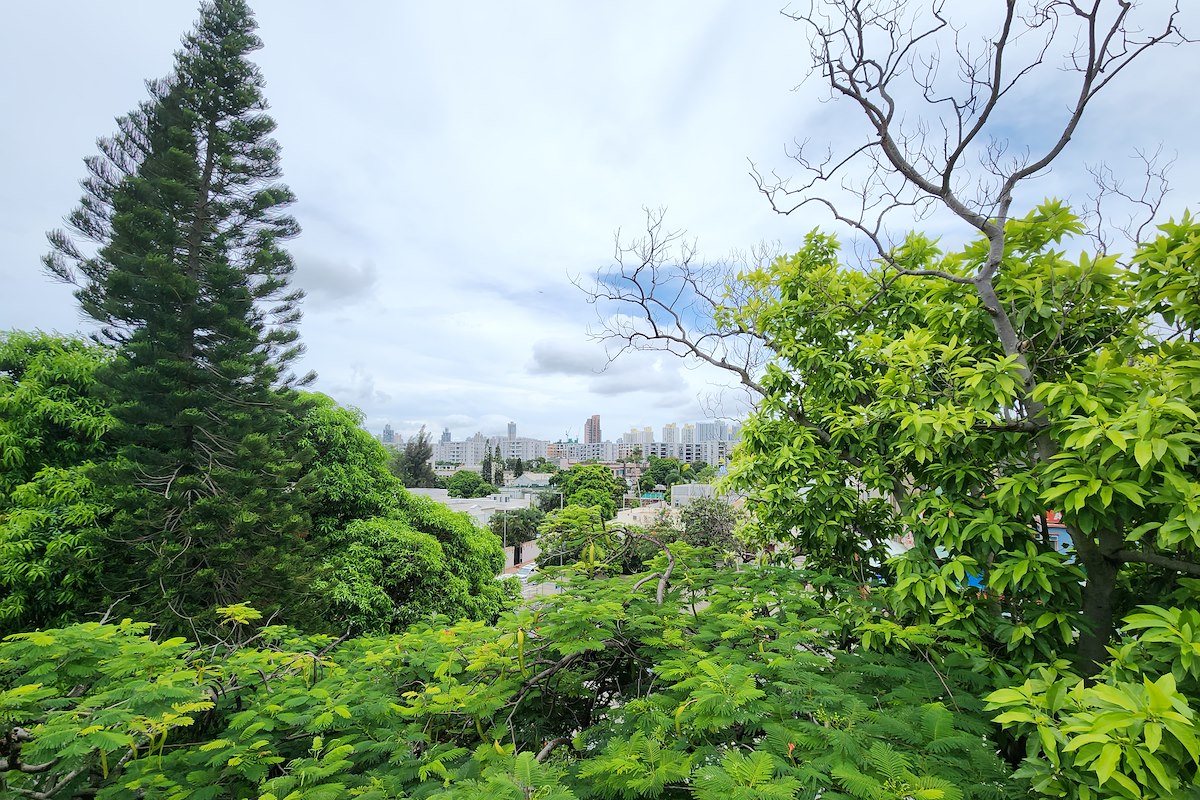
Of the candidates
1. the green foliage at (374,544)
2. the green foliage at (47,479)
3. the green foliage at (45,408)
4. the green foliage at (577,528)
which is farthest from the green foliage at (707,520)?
the green foliage at (45,408)

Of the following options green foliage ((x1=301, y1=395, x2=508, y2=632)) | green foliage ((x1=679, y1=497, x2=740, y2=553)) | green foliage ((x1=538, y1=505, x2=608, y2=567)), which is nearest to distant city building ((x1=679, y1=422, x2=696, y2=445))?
green foliage ((x1=679, y1=497, x2=740, y2=553))

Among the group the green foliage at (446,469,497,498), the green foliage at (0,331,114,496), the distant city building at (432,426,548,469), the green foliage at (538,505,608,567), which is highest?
the distant city building at (432,426,548,469)

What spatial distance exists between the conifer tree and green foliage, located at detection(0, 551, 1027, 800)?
4196 millimetres

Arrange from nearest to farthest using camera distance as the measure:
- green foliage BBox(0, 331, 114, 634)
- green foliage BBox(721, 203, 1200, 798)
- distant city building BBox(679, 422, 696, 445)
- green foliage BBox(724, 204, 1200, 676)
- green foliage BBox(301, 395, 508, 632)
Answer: green foliage BBox(721, 203, 1200, 798), green foliage BBox(724, 204, 1200, 676), green foliage BBox(0, 331, 114, 634), green foliage BBox(301, 395, 508, 632), distant city building BBox(679, 422, 696, 445)

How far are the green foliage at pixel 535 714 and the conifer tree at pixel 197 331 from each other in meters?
4.20

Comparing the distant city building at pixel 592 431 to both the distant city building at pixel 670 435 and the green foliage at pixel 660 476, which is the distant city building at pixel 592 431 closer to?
the distant city building at pixel 670 435

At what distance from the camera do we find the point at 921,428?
185 cm

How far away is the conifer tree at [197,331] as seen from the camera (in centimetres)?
563

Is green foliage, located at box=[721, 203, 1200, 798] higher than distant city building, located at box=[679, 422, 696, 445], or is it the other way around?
distant city building, located at box=[679, 422, 696, 445]

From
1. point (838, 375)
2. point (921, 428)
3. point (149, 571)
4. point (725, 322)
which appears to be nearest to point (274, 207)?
point (149, 571)

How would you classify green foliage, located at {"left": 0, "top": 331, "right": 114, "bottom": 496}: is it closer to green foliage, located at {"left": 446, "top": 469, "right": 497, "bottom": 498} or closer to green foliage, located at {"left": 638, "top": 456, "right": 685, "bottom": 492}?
green foliage, located at {"left": 446, "top": 469, "right": 497, "bottom": 498}

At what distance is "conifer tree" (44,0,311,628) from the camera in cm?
563

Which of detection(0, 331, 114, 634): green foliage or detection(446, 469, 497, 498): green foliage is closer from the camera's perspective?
detection(0, 331, 114, 634): green foliage

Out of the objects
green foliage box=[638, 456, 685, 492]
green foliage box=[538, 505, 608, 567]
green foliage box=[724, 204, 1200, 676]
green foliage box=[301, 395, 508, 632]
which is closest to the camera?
green foliage box=[724, 204, 1200, 676]
